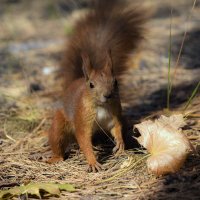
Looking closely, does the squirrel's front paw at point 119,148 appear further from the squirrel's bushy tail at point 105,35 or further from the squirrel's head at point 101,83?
the squirrel's bushy tail at point 105,35

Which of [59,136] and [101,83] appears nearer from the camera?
[101,83]

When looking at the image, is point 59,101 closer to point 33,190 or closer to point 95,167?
point 95,167

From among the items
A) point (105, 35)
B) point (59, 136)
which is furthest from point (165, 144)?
point (105, 35)

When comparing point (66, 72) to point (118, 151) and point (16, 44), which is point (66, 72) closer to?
point (118, 151)

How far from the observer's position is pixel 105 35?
4238 mm

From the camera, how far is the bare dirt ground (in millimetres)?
2984

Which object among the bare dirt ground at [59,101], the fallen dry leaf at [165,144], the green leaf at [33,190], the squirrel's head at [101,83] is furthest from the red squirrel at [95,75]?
the green leaf at [33,190]

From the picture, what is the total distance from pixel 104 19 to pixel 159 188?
74.7 inches

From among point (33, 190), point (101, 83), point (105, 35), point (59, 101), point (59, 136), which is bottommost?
point (33, 190)

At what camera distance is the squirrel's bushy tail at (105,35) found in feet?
13.8

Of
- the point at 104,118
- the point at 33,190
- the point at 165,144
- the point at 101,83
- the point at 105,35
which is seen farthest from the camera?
the point at 105,35

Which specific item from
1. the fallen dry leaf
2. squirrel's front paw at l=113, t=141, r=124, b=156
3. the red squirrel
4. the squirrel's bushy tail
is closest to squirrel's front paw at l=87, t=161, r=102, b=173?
the red squirrel

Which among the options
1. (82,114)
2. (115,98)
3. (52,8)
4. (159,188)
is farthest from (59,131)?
(52,8)

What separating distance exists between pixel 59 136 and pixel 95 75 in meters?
0.59
